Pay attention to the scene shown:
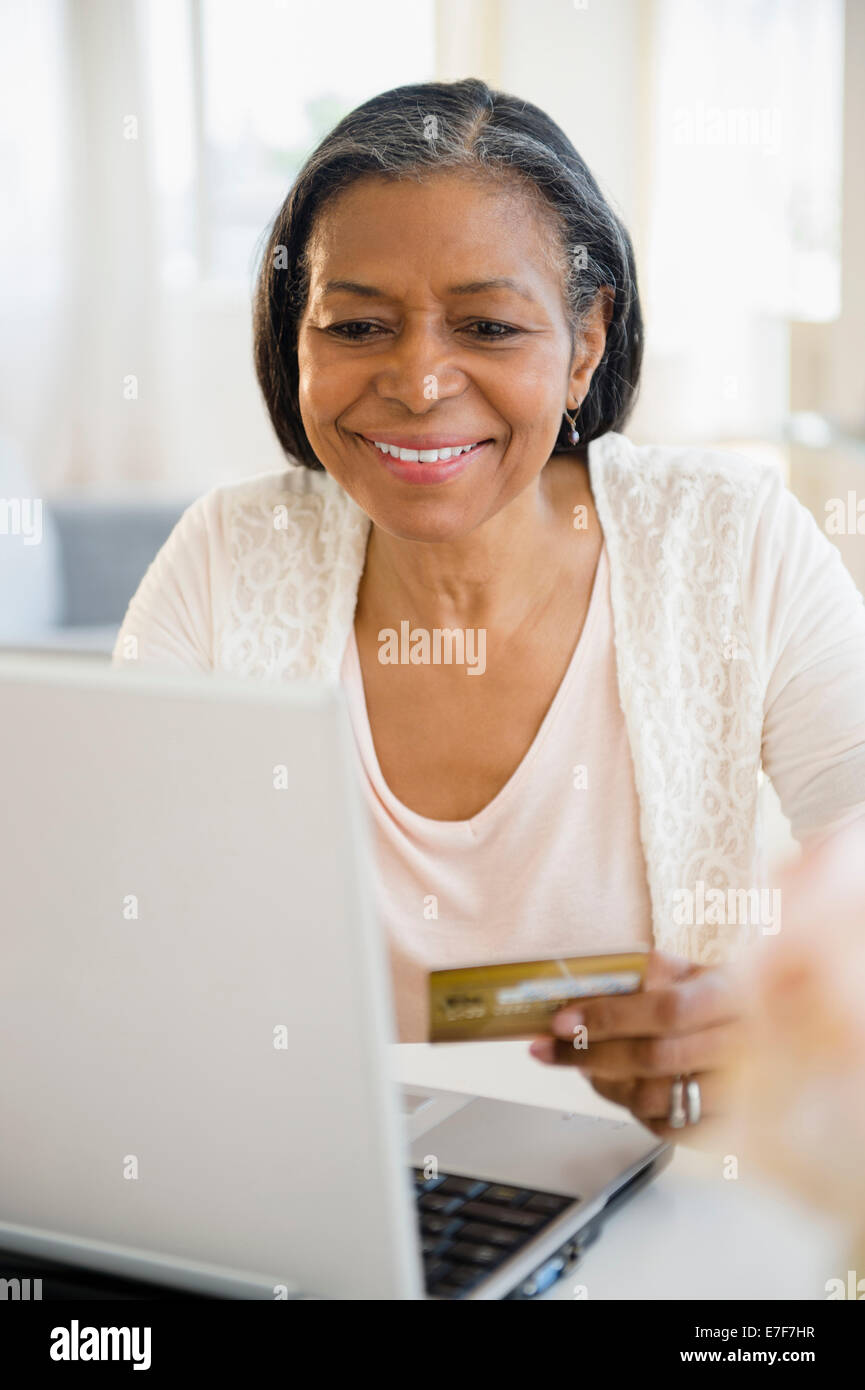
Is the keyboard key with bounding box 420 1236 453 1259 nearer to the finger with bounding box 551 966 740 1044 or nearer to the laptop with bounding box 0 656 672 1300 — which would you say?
the laptop with bounding box 0 656 672 1300

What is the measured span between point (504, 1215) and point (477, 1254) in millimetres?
42

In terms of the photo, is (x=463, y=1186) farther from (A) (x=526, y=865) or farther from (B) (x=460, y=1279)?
(A) (x=526, y=865)

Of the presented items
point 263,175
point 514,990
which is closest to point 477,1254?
point 514,990

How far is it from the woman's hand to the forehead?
651mm

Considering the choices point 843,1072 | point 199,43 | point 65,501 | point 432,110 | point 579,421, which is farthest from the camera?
point 199,43

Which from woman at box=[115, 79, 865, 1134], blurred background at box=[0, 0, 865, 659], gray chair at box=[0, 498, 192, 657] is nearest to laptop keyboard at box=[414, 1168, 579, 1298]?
woman at box=[115, 79, 865, 1134]

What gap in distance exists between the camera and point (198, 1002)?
58 centimetres

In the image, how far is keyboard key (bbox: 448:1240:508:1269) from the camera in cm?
A: 68

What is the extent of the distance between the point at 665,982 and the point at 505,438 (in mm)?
605

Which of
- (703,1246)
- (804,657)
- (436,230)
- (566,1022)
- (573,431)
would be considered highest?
(436,230)

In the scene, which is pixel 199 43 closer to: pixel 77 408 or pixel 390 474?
pixel 77 408

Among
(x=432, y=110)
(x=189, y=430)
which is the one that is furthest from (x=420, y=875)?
(x=189, y=430)

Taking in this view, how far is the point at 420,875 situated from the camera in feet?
4.50

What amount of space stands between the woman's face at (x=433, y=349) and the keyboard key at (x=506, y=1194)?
0.71m
